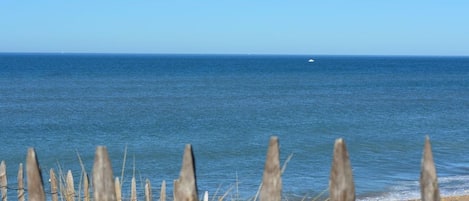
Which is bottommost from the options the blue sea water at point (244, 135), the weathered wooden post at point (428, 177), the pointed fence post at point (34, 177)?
the blue sea water at point (244, 135)

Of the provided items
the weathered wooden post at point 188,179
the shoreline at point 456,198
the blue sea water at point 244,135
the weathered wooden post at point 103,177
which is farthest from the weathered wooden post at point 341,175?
the shoreline at point 456,198

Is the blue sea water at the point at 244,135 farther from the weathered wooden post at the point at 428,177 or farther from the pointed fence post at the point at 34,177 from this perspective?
the weathered wooden post at the point at 428,177

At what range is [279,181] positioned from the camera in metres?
3.23

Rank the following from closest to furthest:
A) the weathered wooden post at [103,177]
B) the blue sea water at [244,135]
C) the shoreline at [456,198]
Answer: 1. the weathered wooden post at [103,177]
2. the shoreline at [456,198]
3. the blue sea water at [244,135]

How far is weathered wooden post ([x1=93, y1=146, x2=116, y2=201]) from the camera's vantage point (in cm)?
332

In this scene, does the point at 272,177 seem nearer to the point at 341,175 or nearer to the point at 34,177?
the point at 341,175

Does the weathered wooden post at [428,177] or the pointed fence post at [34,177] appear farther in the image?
the pointed fence post at [34,177]

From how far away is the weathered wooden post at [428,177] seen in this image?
3.04m

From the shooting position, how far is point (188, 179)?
3.21 metres

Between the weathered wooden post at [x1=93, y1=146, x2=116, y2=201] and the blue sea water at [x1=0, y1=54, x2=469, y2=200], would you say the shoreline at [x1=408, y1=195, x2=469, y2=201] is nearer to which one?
the blue sea water at [x1=0, y1=54, x2=469, y2=200]

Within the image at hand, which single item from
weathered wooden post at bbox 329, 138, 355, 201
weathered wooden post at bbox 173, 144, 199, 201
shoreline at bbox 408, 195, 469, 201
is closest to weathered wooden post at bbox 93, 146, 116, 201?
weathered wooden post at bbox 173, 144, 199, 201

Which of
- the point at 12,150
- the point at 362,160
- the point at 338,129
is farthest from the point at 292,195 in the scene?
the point at 338,129

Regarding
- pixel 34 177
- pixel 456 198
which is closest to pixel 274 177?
pixel 34 177

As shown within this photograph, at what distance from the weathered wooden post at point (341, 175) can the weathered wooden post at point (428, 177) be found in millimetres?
287
